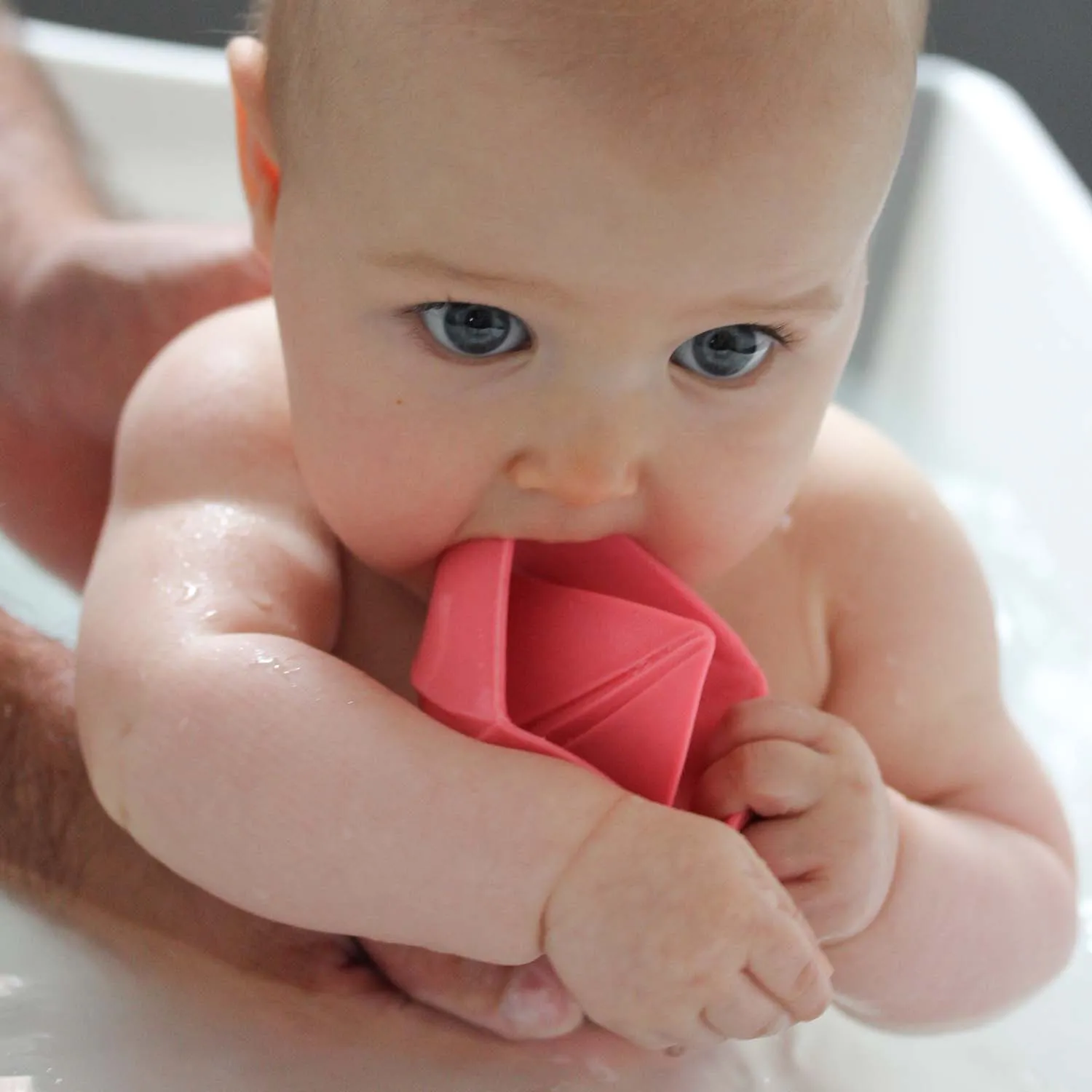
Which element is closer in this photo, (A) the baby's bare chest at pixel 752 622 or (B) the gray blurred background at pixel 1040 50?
(A) the baby's bare chest at pixel 752 622

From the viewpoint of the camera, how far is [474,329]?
1.95ft

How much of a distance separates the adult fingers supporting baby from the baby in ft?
0.14

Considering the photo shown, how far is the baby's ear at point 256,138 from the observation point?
0.67m

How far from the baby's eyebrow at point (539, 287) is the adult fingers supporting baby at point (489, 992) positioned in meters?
0.33

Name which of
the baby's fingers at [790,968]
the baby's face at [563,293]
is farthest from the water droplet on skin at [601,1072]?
the baby's face at [563,293]

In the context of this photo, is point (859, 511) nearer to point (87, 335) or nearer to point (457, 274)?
point (457, 274)

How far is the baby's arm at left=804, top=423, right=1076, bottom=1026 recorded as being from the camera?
2.68 feet

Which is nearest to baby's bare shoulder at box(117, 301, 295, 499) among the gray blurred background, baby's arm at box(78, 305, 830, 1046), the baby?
the baby

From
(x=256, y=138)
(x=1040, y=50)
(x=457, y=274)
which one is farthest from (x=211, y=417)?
(x=1040, y=50)

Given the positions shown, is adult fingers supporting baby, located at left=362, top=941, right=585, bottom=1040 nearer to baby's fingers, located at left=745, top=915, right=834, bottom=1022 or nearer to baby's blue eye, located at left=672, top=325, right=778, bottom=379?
baby's fingers, located at left=745, top=915, right=834, bottom=1022

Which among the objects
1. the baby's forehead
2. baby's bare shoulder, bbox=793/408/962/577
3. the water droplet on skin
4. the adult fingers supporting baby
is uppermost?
the baby's forehead

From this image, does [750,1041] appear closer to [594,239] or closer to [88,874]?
[88,874]

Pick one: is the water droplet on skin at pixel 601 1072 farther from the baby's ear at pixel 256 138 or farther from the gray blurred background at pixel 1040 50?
the gray blurred background at pixel 1040 50

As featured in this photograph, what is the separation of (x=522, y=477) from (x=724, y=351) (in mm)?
102
